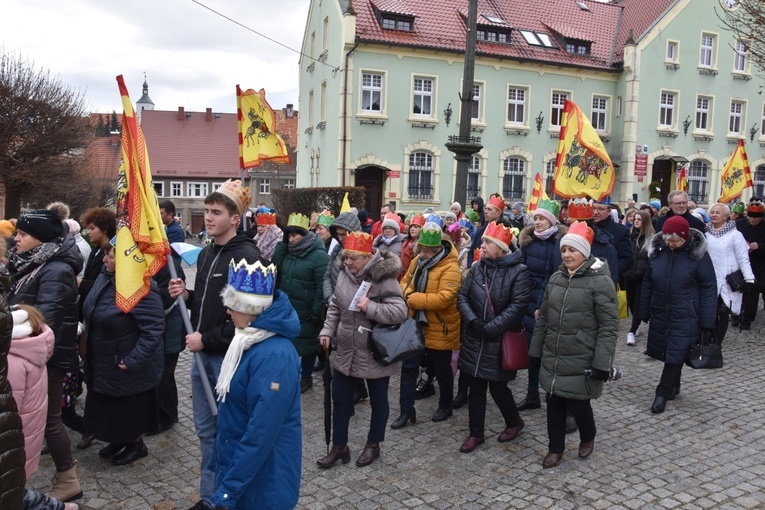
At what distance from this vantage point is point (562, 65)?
28.2 m

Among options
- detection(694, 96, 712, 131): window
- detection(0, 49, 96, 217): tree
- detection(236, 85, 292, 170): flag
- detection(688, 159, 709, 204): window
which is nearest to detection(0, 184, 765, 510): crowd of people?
detection(236, 85, 292, 170): flag

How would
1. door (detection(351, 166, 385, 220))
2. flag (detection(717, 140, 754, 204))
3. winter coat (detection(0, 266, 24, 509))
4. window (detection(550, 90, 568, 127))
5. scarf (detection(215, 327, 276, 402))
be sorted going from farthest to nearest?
window (detection(550, 90, 568, 127)) < door (detection(351, 166, 385, 220)) < flag (detection(717, 140, 754, 204)) < scarf (detection(215, 327, 276, 402)) < winter coat (detection(0, 266, 24, 509))

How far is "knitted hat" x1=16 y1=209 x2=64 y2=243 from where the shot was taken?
14.6ft

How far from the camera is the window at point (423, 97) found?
26.8 metres

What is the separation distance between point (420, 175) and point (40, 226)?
2339 cm

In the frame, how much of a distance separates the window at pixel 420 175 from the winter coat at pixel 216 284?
23.1m

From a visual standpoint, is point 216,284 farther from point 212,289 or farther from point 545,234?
point 545,234

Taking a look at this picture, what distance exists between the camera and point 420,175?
2731cm

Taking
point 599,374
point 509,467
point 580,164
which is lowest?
point 509,467

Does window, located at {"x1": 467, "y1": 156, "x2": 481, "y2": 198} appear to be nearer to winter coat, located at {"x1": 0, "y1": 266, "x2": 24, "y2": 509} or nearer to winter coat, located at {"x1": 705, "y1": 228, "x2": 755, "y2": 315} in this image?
winter coat, located at {"x1": 705, "y1": 228, "x2": 755, "y2": 315}

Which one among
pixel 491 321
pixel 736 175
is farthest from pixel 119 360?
pixel 736 175

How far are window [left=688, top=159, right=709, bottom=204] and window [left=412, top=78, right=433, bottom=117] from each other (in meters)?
12.7

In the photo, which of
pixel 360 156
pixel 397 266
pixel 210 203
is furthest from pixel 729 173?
pixel 360 156

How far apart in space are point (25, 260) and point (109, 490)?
1.70 metres
